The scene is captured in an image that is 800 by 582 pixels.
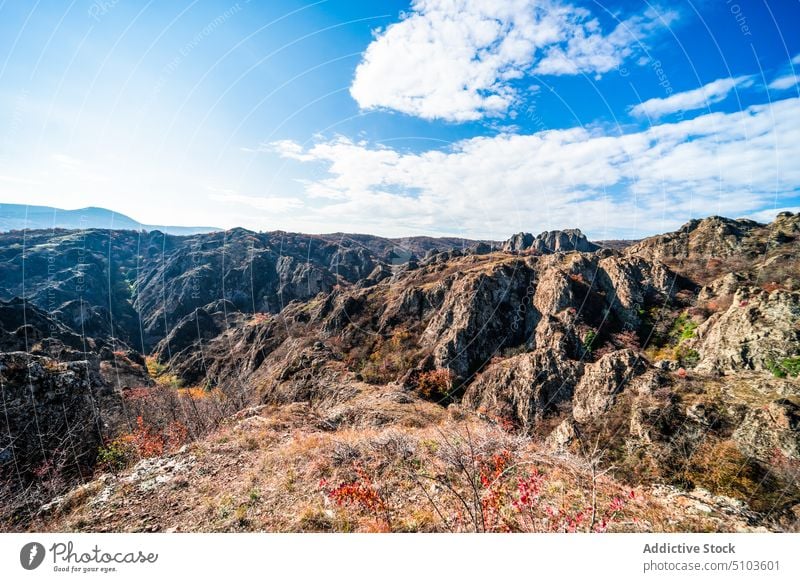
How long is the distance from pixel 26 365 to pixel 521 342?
59698 millimetres

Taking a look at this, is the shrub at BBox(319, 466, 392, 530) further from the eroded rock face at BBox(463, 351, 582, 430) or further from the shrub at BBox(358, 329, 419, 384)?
the shrub at BBox(358, 329, 419, 384)

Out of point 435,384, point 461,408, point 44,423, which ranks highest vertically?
→ point 44,423

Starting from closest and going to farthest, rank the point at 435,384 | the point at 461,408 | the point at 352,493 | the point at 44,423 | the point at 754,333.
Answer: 1. the point at 352,493
2. the point at 44,423
3. the point at 754,333
4. the point at 461,408
5. the point at 435,384

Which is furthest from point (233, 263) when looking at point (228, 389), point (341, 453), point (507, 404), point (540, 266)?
point (341, 453)

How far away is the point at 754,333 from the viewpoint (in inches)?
1168

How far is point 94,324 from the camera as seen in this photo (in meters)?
102

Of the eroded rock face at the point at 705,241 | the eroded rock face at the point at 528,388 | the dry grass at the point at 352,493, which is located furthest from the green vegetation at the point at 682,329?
the dry grass at the point at 352,493

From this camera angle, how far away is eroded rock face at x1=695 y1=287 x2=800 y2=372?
27.7 meters

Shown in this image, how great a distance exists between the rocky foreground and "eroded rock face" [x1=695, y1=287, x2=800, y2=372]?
0.18m
